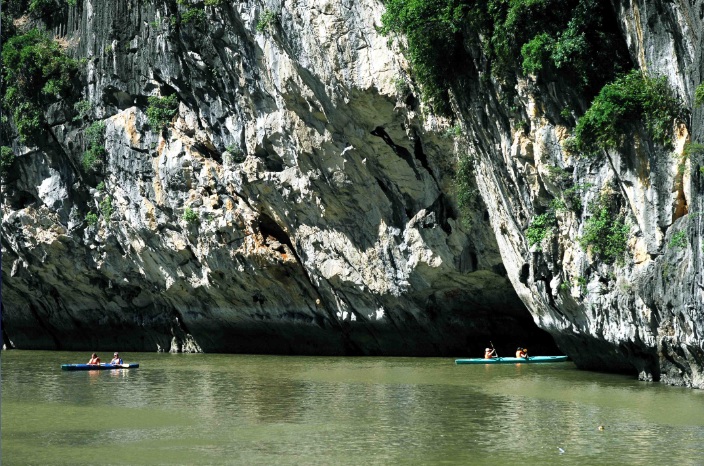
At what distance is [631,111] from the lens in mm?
16953

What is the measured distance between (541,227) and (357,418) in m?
6.48

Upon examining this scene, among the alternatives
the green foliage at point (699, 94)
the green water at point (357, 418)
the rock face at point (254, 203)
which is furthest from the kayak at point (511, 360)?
the green foliage at point (699, 94)

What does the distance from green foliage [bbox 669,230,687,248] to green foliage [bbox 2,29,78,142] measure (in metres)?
24.0

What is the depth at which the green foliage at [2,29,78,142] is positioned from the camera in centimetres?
3453

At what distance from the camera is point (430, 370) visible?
24.8m

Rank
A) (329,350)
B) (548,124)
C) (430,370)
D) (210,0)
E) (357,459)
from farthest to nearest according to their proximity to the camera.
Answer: (329,350), (210,0), (430,370), (548,124), (357,459)

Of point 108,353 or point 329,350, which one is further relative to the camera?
point 108,353

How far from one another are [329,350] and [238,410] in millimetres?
14821

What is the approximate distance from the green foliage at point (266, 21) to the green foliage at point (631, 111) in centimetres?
1001

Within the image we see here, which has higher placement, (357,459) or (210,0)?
(210,0)

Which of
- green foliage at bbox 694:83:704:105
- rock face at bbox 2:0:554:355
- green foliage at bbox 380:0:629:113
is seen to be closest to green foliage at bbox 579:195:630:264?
green foliage at bbox 380:0:629:113

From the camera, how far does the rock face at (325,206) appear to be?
17.9m

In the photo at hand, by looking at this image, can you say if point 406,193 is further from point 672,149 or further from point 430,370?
point 672,149

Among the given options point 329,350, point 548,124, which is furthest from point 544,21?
point 329,350
